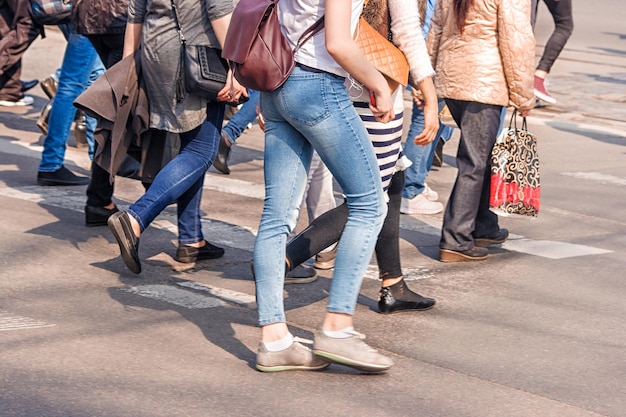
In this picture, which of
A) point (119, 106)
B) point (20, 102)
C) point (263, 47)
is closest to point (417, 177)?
point (119, 106)

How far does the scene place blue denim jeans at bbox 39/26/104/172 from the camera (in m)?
8.06

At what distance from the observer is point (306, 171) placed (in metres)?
4.53

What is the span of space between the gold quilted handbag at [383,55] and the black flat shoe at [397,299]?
1168mm

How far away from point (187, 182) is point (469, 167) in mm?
1723

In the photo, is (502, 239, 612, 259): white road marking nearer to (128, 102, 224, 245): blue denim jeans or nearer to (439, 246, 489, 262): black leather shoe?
(439, 246, 489, 262): black leather shoe

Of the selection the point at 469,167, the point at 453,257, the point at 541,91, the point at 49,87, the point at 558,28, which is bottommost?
the point at 453,257

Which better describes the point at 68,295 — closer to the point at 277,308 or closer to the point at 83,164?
the point at 277,308

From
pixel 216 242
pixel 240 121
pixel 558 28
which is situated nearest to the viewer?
pixel 216 242

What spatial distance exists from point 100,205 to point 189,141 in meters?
1.15

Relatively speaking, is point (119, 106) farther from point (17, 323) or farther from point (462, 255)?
point (462, 255)

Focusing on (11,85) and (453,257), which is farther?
(11,85)

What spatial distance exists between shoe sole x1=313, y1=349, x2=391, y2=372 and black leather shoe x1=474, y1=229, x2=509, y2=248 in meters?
2.55

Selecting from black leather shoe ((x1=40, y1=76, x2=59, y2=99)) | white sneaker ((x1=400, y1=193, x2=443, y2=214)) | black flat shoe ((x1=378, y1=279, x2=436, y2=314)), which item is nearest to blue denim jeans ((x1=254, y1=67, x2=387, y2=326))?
black flat shoe ((x1=378, y1=279, x2=436, y2=314))

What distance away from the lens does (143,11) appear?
590 centimetres
